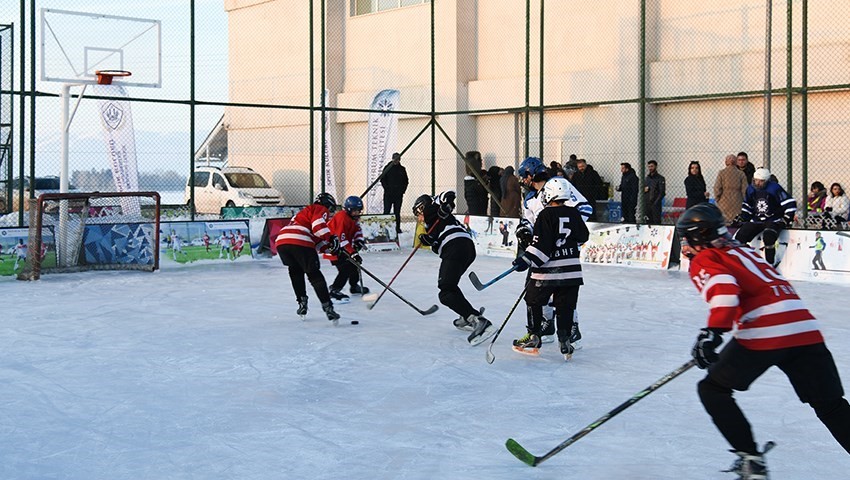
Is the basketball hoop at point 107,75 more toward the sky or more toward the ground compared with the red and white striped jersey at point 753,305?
more toward the sky

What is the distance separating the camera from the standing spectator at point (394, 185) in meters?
15.7

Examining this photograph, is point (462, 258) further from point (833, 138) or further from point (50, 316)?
point (833, 138)

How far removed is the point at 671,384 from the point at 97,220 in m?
8.41

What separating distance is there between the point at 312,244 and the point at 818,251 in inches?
240

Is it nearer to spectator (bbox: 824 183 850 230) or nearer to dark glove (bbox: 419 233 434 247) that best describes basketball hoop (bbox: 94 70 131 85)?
dark glove (bbox: 419 233 434 247)

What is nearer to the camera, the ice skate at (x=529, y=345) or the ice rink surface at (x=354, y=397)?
the ice rink surface at (x=354, y=397)

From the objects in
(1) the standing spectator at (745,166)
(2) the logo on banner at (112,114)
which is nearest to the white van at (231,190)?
(2) the logo on banner at (112,114)

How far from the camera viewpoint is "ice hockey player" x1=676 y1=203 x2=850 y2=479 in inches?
143

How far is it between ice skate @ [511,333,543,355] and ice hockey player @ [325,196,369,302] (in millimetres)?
2077

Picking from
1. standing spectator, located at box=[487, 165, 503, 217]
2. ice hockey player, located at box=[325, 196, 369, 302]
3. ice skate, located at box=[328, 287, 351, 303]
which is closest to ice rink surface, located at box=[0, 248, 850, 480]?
ice skate, located at box=[328, 287, 351, 303]

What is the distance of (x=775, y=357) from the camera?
3666 mm

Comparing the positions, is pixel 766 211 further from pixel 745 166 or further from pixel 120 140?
pixel 120 140

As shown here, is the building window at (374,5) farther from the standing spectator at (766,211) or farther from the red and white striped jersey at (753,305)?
the red and white striped jersey at (753,305)

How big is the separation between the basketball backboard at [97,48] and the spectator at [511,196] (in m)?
5.50
